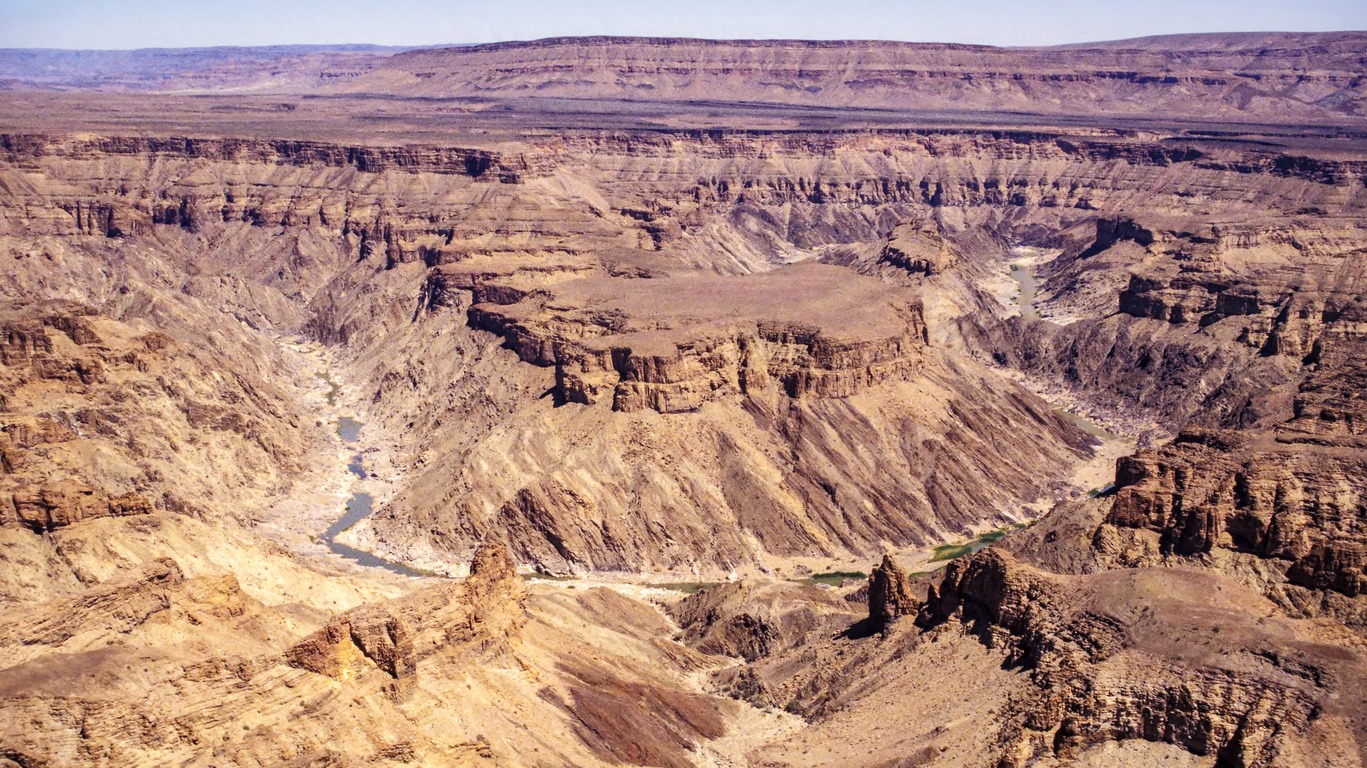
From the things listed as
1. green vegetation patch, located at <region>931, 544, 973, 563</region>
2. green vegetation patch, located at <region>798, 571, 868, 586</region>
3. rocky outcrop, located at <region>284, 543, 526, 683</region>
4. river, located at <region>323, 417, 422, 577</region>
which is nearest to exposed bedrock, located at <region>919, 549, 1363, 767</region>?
rocky outcrop, located at <region>284, 543, 526, 683</region>

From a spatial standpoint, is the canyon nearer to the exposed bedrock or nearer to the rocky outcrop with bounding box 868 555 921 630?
the exposed bedrock

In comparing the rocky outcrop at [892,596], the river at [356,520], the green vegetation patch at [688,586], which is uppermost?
the rocky outcrop at [892,596]

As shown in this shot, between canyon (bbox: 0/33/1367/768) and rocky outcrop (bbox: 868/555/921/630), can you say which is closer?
canyon (bbox: 0/33/1367/768)

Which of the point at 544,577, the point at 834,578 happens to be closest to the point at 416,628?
the point at 544,577

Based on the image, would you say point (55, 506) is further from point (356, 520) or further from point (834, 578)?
point (834, 578)

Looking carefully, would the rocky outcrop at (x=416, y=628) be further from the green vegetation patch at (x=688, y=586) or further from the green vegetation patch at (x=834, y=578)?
the green vegetation patch at (x=834, y=578)

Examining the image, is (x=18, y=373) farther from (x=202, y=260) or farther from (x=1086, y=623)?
(x=202, y=260)

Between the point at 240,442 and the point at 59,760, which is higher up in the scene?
the point at 59,760

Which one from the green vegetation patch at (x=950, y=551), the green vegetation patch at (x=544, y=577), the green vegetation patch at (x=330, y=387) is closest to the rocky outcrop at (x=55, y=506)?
the green vegetation patch at (x=544, y=577)

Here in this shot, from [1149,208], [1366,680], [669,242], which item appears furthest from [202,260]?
[1366,680]
